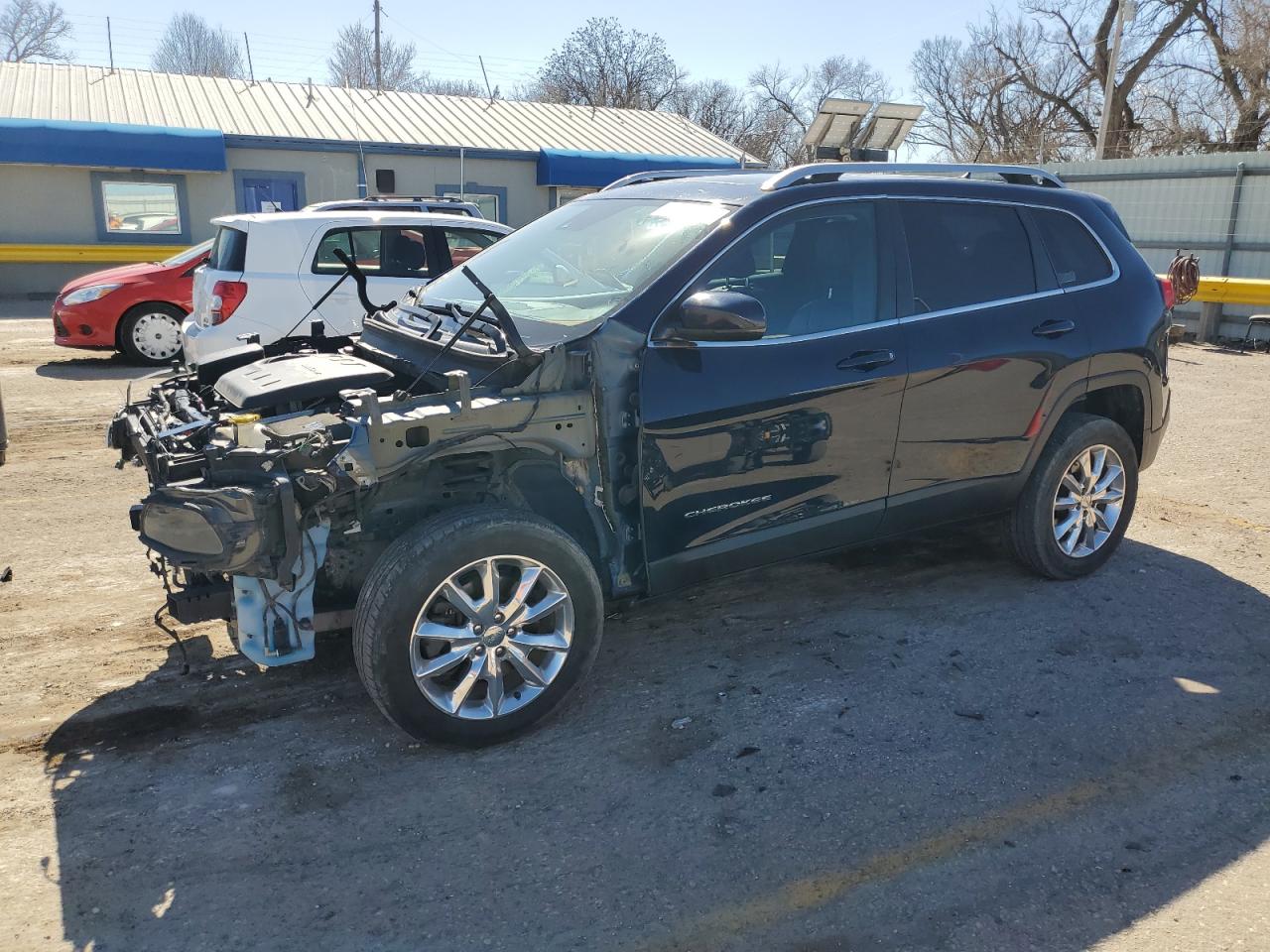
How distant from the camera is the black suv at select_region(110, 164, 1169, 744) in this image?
334cm

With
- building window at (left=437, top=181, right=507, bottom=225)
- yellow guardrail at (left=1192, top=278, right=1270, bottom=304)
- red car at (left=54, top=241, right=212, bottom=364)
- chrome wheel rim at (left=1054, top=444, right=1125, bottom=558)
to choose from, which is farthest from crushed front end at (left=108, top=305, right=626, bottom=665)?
building window at (left=437, top=181, right=507, bottom=225)

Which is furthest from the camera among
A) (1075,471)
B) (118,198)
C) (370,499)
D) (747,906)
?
(118,198)

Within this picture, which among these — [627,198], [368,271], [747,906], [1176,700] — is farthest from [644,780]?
[368,271]

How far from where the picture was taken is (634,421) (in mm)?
3699

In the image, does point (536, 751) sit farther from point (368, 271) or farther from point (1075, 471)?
point (368, 271)

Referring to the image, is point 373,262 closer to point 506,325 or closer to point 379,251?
point 379,251

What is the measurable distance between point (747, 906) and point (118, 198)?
2234 centimetres

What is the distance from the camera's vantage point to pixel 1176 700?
399cm

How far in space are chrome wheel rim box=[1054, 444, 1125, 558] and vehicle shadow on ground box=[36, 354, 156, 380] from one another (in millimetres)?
9440

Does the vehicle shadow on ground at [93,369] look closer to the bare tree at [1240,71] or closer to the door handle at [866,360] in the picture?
the door handle at [866,360]

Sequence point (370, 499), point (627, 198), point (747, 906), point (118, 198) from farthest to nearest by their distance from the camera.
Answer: point (118, 198) → point (627, 198) → point (370, 499) → point (747, 906)

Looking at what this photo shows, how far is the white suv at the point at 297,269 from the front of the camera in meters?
8.65

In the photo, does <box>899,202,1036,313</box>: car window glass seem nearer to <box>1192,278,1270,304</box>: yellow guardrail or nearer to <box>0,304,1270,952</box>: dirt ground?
<box>0,304,1270,952</box>: dirt ground

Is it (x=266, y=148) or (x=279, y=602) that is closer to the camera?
(x=279, y=602)
